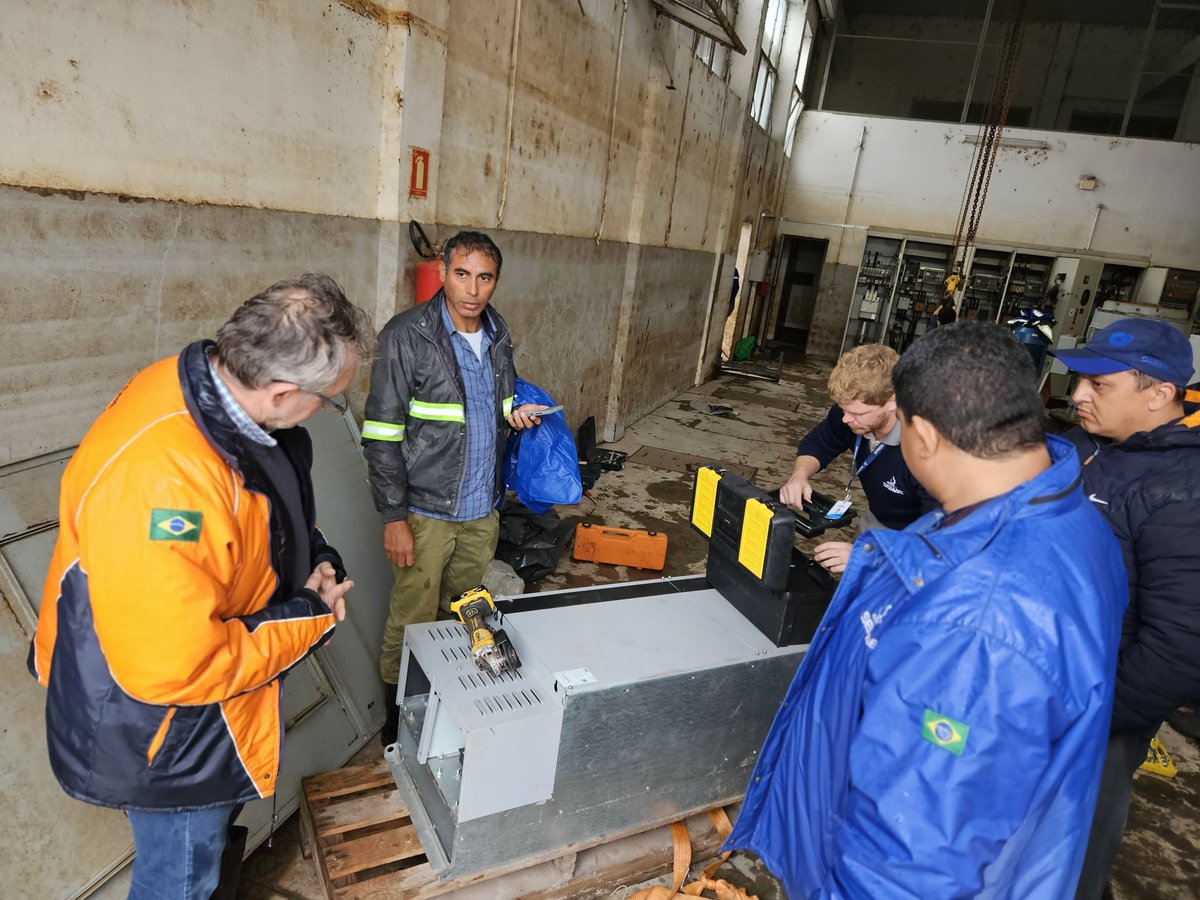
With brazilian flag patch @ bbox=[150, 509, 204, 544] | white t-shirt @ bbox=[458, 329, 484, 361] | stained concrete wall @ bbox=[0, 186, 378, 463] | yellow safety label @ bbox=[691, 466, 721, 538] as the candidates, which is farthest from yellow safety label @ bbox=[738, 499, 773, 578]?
stained concrete wall @ bbox=[0, 186, 378, 463]

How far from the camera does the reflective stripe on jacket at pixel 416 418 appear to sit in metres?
2.10

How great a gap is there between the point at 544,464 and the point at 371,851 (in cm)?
132

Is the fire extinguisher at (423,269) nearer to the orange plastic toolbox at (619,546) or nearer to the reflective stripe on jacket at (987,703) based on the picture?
the orange plastic toolbox at (619,546)

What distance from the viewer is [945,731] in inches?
37.0

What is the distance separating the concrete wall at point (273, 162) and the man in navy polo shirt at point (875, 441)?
1.80 metres

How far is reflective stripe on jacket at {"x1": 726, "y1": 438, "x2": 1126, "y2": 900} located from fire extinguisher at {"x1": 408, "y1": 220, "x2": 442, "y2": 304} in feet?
7.51

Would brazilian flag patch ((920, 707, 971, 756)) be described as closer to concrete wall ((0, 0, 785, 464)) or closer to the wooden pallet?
the wooden pallet

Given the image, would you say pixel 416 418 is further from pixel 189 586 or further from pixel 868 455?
pixel 868 455

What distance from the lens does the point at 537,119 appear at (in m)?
3.80

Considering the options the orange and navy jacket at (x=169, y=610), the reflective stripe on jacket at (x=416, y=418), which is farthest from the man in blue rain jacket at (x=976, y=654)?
the reflective stripe on jacket at (x=416, y=418)

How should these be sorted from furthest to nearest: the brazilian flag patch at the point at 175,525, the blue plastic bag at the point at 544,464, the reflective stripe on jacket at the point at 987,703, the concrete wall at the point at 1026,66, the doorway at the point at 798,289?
the doorway at the point at 798,289 < the concrete wall at the point at 1026,66 < the blue plastic bag at the point at 544,464 < the brazilian flag patch at the point at 175,525 < the reflective stripe on jacket at the point at 987,703

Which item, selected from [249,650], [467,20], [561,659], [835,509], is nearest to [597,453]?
[467,20]

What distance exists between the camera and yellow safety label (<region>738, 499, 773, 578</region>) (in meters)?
1.63

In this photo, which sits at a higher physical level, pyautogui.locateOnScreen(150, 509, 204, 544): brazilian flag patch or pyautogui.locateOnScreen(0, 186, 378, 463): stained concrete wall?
pyautogui.locateOnScreen(0, 186, 378, 463): stained concrete wall
